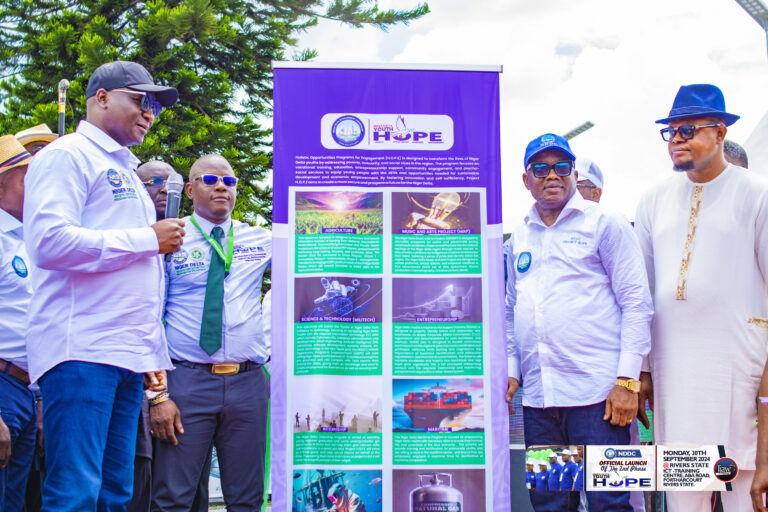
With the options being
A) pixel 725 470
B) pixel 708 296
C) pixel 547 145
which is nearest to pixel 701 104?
pixel 547 145

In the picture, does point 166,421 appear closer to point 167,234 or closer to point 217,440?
point 217,440

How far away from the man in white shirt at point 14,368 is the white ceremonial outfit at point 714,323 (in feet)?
8.69

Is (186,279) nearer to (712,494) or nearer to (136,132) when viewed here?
(136,132)

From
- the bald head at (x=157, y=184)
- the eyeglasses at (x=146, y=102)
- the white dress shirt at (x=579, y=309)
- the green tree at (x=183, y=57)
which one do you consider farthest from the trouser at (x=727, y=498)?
the green tree at (x=183, y=57)

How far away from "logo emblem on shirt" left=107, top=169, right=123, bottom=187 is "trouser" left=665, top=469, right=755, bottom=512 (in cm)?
246

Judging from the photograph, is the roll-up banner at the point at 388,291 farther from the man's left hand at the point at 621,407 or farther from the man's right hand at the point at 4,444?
the man's right hand at the point at 4,444

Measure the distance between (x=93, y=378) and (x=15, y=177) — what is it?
139 cm

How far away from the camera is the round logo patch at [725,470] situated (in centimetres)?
259

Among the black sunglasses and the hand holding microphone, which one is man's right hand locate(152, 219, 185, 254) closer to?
the hand holding microphone

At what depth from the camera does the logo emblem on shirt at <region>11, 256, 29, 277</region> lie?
9.94 ft

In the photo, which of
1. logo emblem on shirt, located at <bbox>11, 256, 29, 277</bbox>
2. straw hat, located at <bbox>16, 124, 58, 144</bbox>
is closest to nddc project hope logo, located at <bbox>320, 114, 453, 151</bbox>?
logo emblem on shirt, located at <bbox>11, 256, 29, 277</bbox>

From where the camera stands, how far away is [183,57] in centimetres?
1188

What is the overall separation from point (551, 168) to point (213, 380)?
6.09 feet

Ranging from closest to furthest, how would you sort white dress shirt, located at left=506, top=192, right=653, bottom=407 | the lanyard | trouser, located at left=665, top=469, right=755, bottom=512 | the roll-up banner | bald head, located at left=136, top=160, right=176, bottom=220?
trouser, located at left=665, top=469, right=755, bottom=512
the roll-up banner
white dress shirt, located at left=506, top=192, right=653, bottom=407
the lanyard
bald head, located at left=136, top=160, right=176, bottom=220
